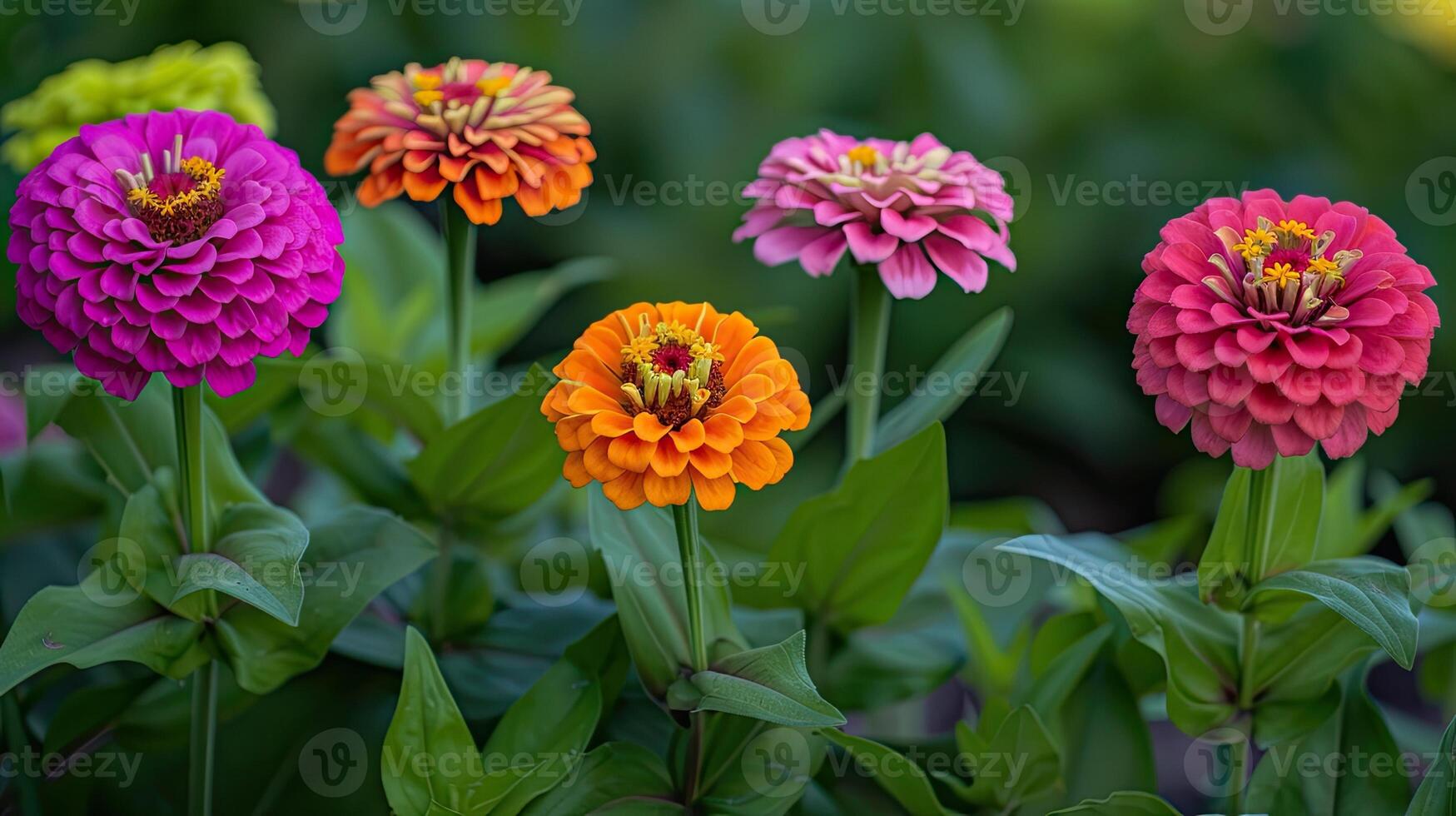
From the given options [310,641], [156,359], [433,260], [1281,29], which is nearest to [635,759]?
[310,641]

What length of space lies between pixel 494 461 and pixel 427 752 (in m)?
0.17

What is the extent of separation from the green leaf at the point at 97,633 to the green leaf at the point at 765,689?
23 centimetres

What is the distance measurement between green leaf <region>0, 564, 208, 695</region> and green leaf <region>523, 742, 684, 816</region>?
0.60ft

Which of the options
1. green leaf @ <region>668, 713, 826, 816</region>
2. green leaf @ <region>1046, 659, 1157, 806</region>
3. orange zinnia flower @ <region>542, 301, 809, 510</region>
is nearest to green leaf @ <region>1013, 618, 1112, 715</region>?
green leaf @ <region>1046, 659, 1157, 806</region>

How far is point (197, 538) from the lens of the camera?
1.88 feet

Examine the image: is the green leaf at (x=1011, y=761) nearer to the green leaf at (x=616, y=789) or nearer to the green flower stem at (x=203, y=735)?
the green leaf at (x=616, y=789)

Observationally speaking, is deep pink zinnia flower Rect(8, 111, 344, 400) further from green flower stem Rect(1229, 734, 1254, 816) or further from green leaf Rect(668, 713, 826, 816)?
green flower stem Rect(1229, 734, 1254, 816)

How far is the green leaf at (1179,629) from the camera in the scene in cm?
54

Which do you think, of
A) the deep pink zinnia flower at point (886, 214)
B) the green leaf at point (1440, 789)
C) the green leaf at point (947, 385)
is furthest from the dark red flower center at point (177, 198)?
the green leaf at point (1440, 789)

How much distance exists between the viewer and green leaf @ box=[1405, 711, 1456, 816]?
0.53 meters

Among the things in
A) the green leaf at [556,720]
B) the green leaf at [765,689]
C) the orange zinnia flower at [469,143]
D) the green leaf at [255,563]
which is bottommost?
the green leaf at [556,720]

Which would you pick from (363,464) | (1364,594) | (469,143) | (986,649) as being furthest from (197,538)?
(1364,594)

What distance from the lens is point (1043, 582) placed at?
771mm

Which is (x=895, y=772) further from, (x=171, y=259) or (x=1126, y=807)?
(x=171, y=259)
